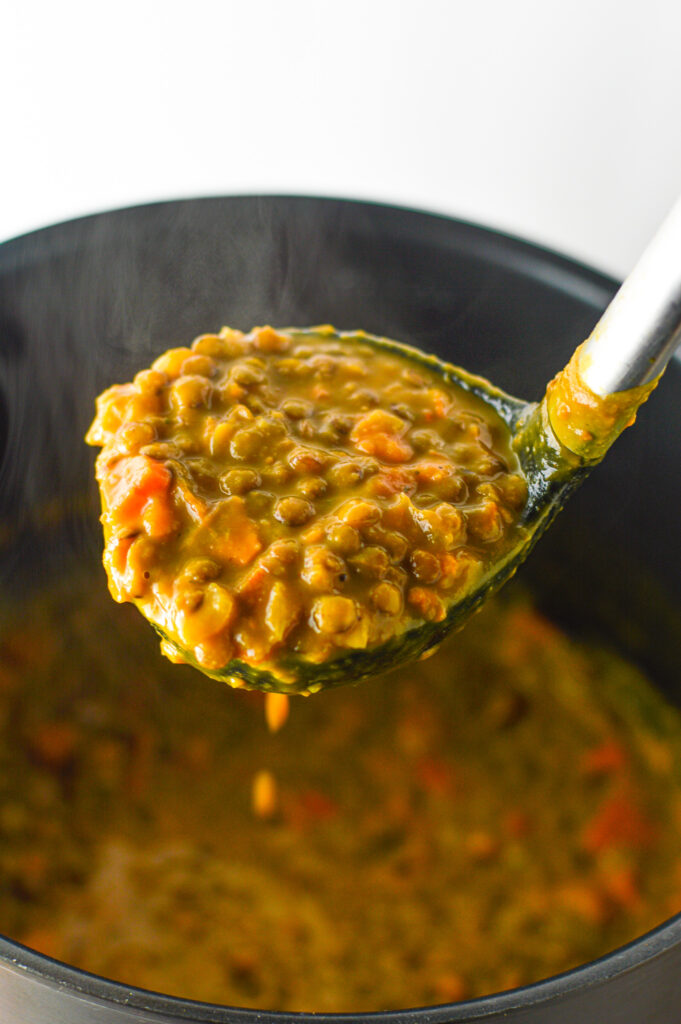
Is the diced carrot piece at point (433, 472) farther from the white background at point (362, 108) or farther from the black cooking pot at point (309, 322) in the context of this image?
the white background at point (362, 108)

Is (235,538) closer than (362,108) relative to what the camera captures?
Yes

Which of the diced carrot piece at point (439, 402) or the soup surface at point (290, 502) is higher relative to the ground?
the diced carrot piece at point (439, 402)

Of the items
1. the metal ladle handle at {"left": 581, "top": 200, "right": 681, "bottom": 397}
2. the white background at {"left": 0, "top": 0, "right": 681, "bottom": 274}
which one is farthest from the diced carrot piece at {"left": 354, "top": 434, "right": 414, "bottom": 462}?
the white background at {"left": 0, "top": 0, "right": 681, "bottom": 274}

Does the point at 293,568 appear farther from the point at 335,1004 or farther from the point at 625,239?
the point at 625,239

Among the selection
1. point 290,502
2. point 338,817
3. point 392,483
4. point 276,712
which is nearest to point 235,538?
point 290,502

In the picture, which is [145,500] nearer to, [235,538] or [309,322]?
[235,538]

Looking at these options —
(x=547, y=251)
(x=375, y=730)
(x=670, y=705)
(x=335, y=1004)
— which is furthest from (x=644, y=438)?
(x=335, y=1004)

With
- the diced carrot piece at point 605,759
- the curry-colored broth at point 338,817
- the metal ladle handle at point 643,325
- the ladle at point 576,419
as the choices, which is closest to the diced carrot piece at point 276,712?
the curry-colored broth at point 338,817

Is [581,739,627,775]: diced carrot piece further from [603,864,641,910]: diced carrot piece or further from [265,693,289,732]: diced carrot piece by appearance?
[265,693,289,732]: diced carrot piece
